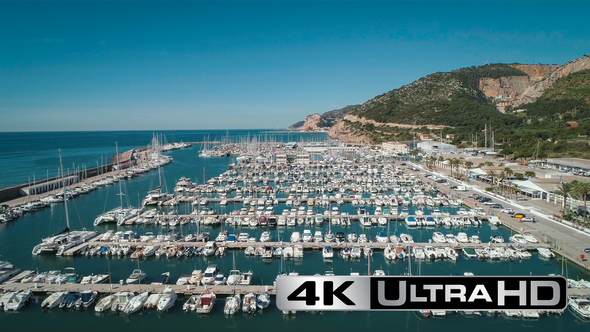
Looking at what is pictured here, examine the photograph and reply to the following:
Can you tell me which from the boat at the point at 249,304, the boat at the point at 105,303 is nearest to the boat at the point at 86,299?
the boat at the point at 105,303

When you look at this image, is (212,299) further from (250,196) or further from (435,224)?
(250,196)

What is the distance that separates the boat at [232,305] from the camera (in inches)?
581

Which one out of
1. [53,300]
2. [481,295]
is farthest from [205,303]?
[481,295]

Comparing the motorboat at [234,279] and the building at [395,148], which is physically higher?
the building at [395,148]

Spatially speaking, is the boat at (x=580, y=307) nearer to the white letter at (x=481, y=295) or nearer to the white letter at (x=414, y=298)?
the white letter at (x=481, y=295)

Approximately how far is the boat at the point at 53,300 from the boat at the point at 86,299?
0.85m

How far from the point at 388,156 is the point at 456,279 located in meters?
62.5

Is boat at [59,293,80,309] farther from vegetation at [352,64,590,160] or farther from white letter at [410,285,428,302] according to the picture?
vegetation at [352,64,590,160]

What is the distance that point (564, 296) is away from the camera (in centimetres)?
252

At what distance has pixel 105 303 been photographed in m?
15.2

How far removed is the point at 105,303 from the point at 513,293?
16.7m

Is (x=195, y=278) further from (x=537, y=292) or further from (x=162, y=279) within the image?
(x=537, y=292)

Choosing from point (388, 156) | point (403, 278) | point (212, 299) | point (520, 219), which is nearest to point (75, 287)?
point (212, 299)

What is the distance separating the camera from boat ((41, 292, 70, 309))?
15.4 m
